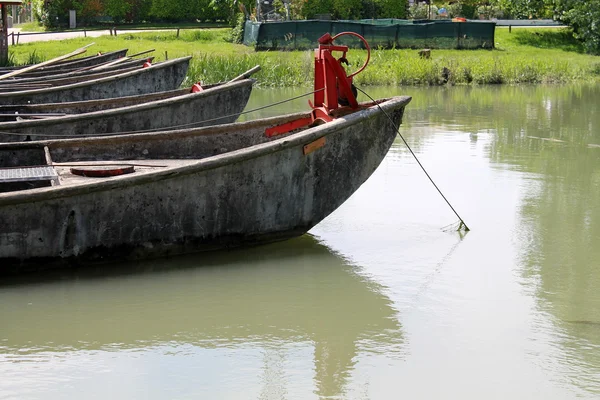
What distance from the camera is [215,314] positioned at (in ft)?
23.9

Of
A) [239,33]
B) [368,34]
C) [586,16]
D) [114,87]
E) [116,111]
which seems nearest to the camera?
[116,111]

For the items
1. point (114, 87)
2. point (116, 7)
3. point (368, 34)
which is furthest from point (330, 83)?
point (116, 7)

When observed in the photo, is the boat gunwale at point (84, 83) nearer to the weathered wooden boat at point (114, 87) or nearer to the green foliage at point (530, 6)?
Result: the weathered wooden boat at point (114, 87)

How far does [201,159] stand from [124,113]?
8.19 feet

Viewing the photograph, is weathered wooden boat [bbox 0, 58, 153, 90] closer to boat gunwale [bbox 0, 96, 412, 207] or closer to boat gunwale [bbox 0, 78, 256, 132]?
boat gunwale [bbox 0, 78, 256, 132]

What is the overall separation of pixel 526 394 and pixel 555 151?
9.29 m

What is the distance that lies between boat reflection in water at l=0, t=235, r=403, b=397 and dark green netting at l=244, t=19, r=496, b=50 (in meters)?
23.0

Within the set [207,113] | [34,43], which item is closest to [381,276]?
[207,113]

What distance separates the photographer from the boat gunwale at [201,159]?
24.4 ft

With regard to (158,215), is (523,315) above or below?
below

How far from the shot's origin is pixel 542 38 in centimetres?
3597

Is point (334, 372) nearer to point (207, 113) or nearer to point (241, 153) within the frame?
point (241, 153)

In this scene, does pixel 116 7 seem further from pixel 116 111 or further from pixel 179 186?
pixel 179 186

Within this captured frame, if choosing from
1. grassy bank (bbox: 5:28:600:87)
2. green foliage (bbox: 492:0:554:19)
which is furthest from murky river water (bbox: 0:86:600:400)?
green foliage (bbox: 492:0:554:19)
